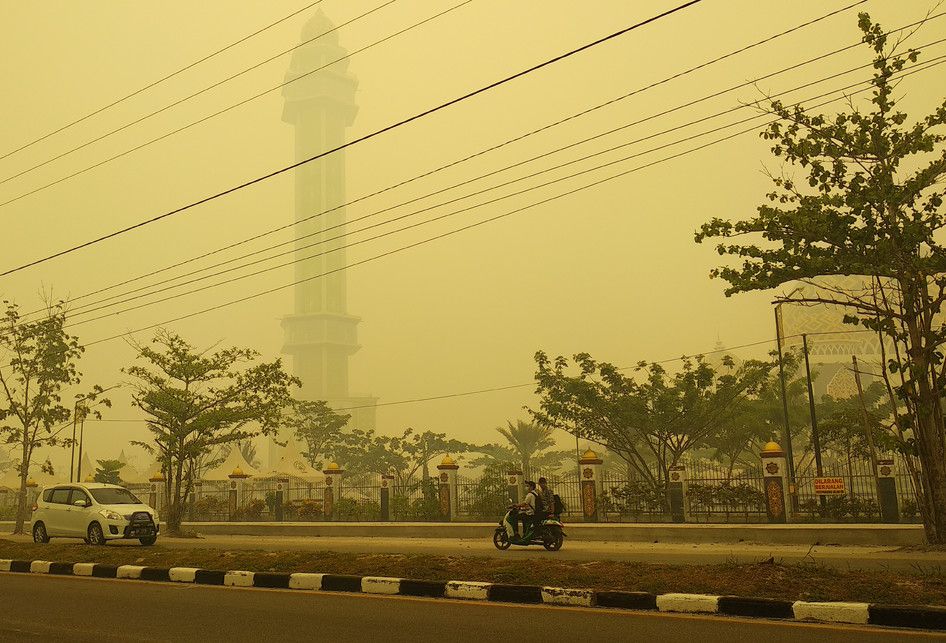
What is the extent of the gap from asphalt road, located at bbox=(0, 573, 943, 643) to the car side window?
12.6 metres

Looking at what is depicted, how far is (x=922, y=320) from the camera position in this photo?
55.3ft

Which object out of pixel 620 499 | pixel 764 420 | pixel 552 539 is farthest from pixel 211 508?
pixel 764 420

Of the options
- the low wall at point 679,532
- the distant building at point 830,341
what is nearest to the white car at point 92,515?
the low wall at point 679,532

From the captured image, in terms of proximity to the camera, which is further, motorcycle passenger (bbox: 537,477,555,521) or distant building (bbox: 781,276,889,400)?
distant building (bbox: 781,276,889,400)

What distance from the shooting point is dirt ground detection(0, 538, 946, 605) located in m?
8.61

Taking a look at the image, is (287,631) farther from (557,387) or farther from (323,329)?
(323,329)

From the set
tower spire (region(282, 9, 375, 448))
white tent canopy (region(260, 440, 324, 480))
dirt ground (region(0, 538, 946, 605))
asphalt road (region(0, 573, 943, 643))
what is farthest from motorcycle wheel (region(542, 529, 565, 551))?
tower spire (region(282, 9, 375, 448))

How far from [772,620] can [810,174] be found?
1209 centimetres

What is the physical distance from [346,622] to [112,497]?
16.2 meters

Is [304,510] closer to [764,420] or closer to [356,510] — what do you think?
[356,510]

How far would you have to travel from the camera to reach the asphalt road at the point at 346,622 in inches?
285

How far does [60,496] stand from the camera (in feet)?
74.1

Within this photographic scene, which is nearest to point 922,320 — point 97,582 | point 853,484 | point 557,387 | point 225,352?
point 853,484

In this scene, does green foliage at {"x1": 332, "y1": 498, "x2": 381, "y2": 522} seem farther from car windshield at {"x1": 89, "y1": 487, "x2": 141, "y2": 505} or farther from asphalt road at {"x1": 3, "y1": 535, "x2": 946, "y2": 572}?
car windshield at {"x1": 89, "y1": 487, "x2": 141, "y2": 505}
